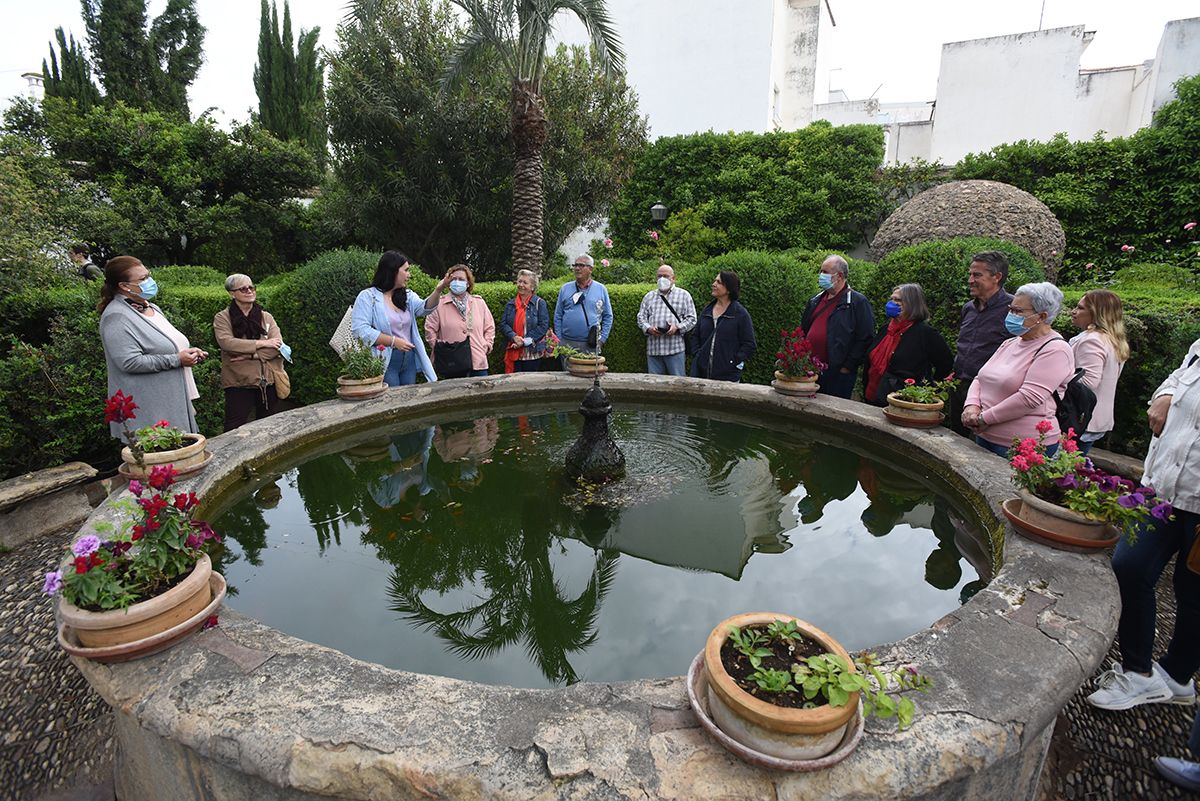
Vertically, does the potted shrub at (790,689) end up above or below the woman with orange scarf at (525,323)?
below

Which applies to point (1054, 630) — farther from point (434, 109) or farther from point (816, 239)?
point (816, 239)

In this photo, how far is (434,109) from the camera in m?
11.8

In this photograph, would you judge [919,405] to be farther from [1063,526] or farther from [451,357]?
[451,357]

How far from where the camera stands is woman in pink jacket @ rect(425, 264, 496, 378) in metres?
5.54

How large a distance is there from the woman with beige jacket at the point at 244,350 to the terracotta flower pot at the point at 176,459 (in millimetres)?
1462

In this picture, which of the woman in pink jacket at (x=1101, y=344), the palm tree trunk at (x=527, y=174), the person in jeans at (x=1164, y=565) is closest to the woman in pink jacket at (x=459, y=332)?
the palm tree trunk at (x=527, y=174)

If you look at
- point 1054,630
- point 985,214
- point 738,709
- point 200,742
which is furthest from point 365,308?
point 985,214

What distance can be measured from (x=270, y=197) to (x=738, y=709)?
60.9 ft

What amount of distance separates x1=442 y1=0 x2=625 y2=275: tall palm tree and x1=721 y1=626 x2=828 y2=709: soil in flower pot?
907 centimetres

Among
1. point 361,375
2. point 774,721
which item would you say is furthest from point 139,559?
point 361,375

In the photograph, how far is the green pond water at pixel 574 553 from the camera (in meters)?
2.43

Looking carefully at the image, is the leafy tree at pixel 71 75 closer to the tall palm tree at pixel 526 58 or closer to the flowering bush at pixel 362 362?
the tall palm tree at pixel 526 58

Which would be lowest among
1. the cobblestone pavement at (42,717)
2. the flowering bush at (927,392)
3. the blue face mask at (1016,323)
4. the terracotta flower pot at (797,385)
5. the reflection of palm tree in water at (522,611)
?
the cobblestone pavement at (42,717)

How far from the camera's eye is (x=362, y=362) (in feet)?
15.9
